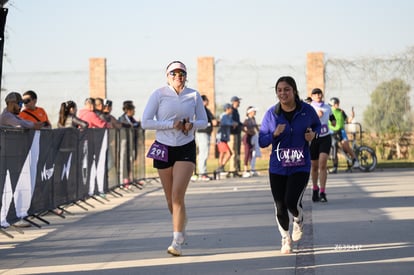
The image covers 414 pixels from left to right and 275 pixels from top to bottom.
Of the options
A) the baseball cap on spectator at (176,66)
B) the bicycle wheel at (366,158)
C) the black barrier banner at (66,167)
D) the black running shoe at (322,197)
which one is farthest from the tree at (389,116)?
the baseball cap on spectator at (176,66)

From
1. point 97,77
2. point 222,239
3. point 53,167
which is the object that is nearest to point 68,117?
point 53,167

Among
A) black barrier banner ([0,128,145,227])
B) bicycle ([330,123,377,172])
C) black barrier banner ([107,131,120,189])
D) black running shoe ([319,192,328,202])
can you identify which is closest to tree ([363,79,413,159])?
bicycle ([330,123,377,172])

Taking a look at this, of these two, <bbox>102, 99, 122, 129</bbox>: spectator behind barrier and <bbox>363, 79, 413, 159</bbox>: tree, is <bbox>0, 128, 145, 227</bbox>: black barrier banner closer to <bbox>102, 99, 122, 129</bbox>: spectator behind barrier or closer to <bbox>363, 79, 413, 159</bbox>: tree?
<bbox>102, 99, 122, 129</bbox>: spectator behind barrier

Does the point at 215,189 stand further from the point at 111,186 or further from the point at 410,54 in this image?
the point at 410,54

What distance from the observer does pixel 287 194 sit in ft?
36.3

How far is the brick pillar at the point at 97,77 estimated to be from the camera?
38.2 metres

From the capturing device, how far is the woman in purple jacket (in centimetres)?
1105

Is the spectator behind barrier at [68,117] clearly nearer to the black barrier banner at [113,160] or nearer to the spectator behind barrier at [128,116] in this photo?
the black barrier banner at [113,160]

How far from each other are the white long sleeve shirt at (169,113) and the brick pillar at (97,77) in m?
27.0

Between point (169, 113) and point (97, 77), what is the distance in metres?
27.3

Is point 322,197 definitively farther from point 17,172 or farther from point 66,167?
point 17,172

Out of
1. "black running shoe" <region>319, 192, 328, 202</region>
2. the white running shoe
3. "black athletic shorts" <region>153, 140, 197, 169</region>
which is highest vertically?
"black athletic shorts" <region>153, 140, 197, 169</region>

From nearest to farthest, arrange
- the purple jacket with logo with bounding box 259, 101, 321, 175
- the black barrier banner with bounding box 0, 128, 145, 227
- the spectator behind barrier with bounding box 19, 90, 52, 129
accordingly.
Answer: the purple jacket with logo with bounding box 259, 101, 321, 175 < the black barrier banner with bounding box 0, 128, 145, 227 < the spectator behind barrier with bounding box 19, 90, 52, 129

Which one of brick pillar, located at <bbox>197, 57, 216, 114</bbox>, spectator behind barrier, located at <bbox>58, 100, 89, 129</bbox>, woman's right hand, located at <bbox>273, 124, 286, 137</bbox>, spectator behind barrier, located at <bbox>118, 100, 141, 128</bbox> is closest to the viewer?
woman's right hand, located at <bbox>273, 124, 286, 137</bbox>
